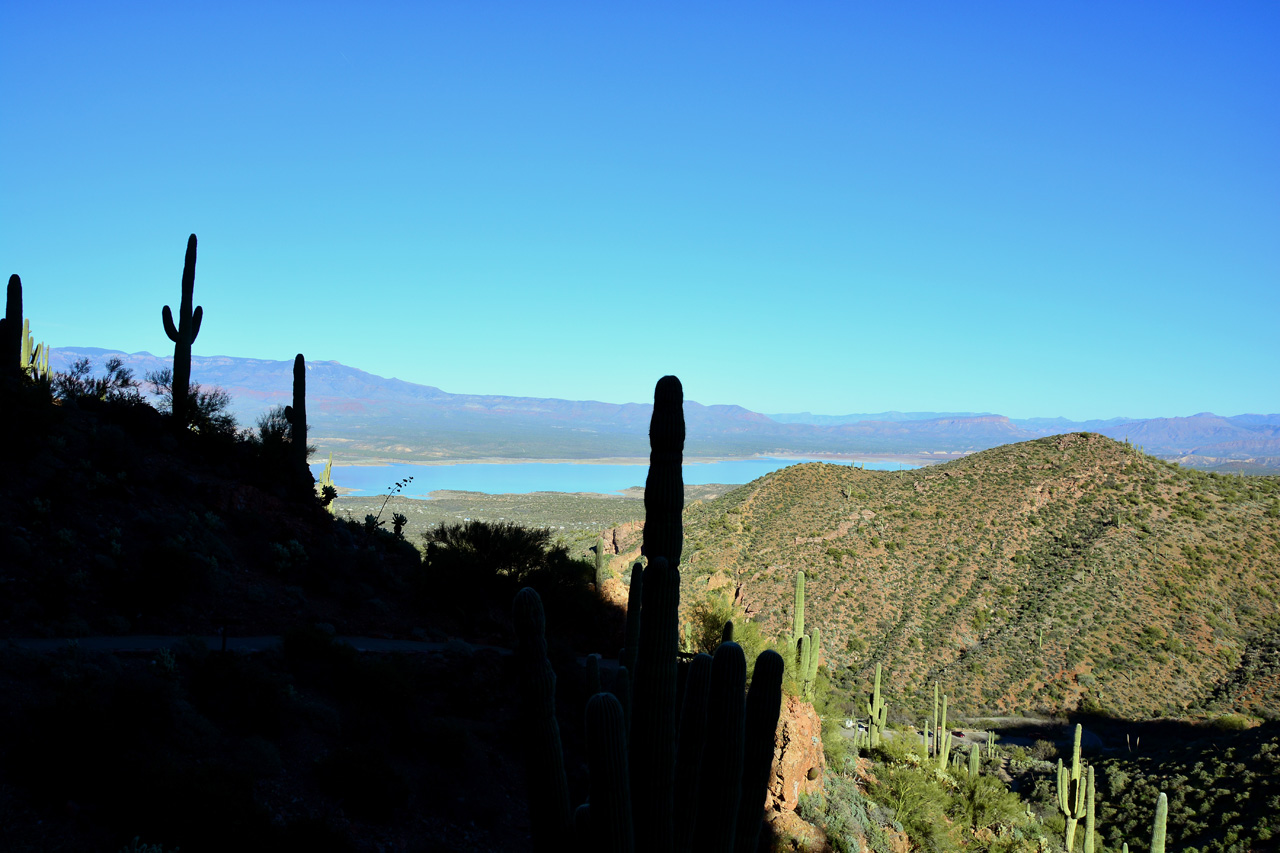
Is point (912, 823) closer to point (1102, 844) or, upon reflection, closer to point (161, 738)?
point (1102, 844)

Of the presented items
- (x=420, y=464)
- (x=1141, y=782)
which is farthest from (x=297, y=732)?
(x=420, y=464)

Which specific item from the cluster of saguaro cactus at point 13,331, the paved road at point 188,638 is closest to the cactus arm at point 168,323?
the cluster of saguaro cactus at point 13,331

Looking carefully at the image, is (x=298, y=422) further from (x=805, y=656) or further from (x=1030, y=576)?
(x=1030, y=576)

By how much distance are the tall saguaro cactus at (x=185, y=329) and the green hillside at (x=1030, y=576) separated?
70.6 feet

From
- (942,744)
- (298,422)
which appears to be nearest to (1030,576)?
(942,744)

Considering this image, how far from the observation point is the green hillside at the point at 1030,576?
30.5 meters

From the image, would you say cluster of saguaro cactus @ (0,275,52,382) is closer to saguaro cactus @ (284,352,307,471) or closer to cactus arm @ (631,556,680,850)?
saguaro cactus @ (284,352,307,471)

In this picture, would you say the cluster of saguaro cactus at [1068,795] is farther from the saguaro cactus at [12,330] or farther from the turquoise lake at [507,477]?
the turquoise lake at [507,477]

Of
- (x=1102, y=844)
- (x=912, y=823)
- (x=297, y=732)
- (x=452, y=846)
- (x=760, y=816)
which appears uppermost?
(x=760, y=816)

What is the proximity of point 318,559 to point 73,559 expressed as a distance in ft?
16.9

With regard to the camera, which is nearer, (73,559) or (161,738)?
(161,738)

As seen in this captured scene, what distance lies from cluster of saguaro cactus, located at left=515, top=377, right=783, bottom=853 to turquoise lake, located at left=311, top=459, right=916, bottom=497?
3906 inches

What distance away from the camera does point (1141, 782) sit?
71.6ft

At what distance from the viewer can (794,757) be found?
1584 cm
